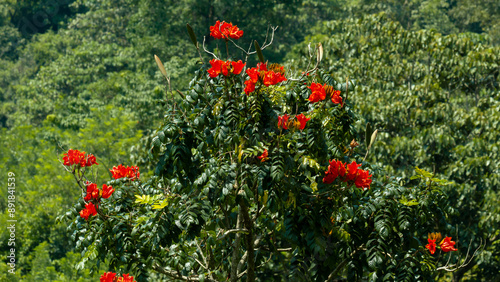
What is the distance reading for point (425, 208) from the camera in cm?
395

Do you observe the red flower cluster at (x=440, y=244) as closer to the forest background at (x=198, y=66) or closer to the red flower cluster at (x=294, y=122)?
the forest background at (x=198, y=66)

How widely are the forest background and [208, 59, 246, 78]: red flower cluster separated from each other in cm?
137

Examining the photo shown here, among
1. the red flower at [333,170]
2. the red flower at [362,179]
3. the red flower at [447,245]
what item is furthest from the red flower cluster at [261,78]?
the red flower at [447,245]

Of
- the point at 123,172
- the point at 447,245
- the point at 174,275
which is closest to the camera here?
the point at 447,245

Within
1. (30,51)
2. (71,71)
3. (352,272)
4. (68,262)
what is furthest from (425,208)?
(30,51)

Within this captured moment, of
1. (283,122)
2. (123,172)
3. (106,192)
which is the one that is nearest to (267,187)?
(283,122)

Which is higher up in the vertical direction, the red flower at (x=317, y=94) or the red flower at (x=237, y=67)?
the red flower at (x=237, y=67)

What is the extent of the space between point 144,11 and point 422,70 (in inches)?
530

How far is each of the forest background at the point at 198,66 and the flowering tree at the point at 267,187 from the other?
94cm

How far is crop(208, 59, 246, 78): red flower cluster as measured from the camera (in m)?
3.61

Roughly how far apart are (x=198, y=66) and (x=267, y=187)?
1485 cm

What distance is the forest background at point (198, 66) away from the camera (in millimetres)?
8539

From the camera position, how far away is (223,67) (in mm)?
3611

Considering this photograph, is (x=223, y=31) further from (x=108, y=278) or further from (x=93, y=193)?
(x=108, y=278)
